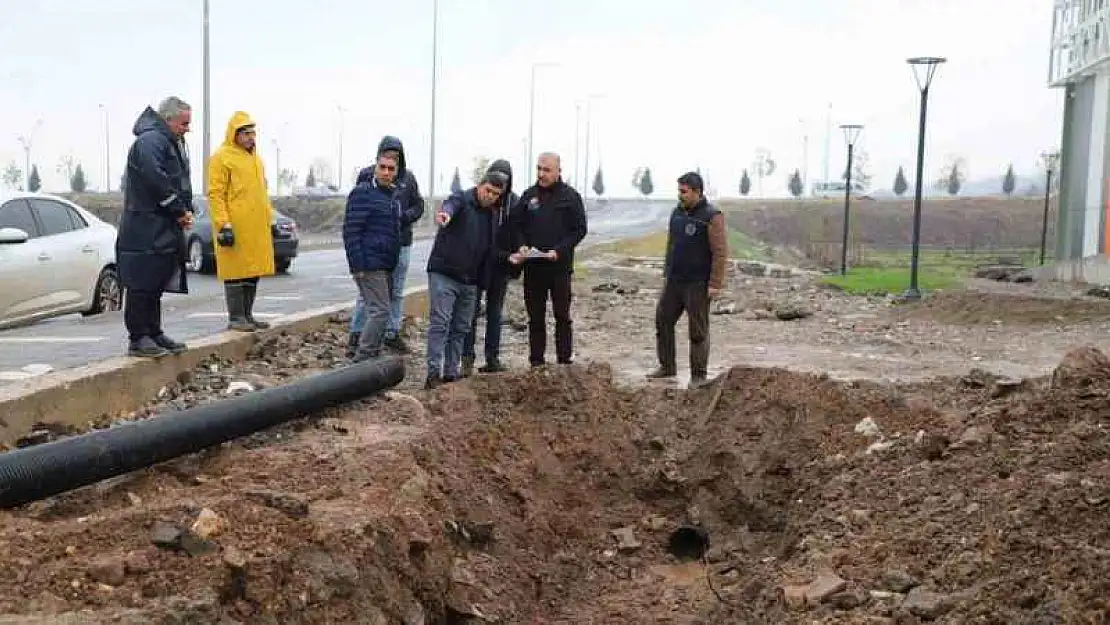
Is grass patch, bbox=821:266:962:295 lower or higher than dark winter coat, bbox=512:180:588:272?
lower

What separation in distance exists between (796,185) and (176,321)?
107 metres

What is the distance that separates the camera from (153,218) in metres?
7.72

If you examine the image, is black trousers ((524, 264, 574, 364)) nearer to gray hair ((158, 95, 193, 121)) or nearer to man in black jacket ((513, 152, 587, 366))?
man in black jacket ((513, 152, 587, 366))

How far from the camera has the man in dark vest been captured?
980 centimetres

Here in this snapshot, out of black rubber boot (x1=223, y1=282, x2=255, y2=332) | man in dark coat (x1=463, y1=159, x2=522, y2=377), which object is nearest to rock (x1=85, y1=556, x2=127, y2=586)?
man in dark coat (x1=463, y1=159, x2=522, y2=377)

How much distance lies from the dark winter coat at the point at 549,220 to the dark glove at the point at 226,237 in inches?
87.7

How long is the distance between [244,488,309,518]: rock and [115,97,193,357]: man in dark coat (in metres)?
2.91

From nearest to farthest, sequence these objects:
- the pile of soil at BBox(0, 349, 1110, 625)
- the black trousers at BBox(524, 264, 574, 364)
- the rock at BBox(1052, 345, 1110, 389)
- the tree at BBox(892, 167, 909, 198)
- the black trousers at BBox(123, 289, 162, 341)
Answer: the pile of soil at BBox(0, 349, 1110, 625), the rock at BBox(1052, 345, 1110, 389), the black trousers at BBox(123, 289, 162, 341), the black trousers at BBox(524, 264, 574, 364), the tree at BBox(892, 167, 909, 198)

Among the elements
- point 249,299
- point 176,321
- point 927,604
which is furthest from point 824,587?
point 176,321

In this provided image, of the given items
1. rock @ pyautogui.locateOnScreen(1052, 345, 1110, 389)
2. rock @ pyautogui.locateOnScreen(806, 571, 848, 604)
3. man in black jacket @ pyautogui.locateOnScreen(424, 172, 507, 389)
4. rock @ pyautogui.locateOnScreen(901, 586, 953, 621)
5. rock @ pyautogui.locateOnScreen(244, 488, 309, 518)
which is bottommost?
rock @ pyautogui.locateOnScreen(806, 571, 848, 604)

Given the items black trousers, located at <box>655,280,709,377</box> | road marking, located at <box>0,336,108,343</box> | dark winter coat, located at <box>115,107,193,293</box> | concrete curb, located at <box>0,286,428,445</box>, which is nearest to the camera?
concrete curb, located at <box>0,286,428,445</box>

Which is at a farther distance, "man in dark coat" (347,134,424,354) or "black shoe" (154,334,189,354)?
"man in dark coat" (347,134,424,354)

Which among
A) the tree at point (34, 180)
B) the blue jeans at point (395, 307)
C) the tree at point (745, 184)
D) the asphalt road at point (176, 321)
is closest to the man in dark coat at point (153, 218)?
the asphalt road at point (176, 321)

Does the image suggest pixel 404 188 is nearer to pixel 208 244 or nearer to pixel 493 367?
pixel 493 367
